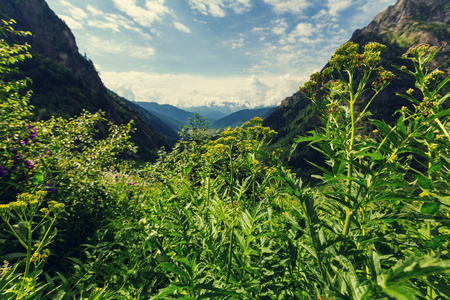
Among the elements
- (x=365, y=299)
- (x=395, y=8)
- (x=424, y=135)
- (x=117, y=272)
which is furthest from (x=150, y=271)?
(x=395, y=8)

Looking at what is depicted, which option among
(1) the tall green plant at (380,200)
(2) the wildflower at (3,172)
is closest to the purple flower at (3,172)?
(2) the wildflower at (3,172)

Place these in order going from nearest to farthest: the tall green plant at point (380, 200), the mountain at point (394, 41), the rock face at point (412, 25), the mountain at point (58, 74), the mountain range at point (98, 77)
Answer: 1. the tall green plant at point (380, 200)
2. the mountain at point (58, 74)
3. the mountain range at point (98, 77)
4. the mountain at point (394, 41)
5. the rock face at point (412, 25)

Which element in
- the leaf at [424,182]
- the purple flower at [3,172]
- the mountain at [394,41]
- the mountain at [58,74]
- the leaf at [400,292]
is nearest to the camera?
the leaf at [400,292]

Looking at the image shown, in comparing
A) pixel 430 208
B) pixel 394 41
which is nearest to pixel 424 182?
pixel 430 208

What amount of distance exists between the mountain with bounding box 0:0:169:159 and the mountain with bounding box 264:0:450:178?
320 ft

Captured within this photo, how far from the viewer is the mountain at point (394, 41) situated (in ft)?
418

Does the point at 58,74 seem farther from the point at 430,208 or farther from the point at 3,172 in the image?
the point at 430,208

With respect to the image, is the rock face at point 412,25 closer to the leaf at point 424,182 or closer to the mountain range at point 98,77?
the mountain range at point 98,77

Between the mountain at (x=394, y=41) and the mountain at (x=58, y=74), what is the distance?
320 feet

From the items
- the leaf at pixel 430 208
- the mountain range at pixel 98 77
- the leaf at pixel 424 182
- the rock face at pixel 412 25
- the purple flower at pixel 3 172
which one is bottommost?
the purple flower at pixel 3 172

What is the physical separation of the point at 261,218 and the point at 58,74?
121336 millimetres

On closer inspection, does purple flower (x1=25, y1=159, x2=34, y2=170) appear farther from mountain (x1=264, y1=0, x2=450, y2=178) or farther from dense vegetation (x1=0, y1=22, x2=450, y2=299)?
mountain (x1=264, y1=0, x2=450, y2=178)

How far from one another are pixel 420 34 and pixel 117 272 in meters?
238

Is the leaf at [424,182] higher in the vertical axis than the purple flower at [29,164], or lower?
higher
